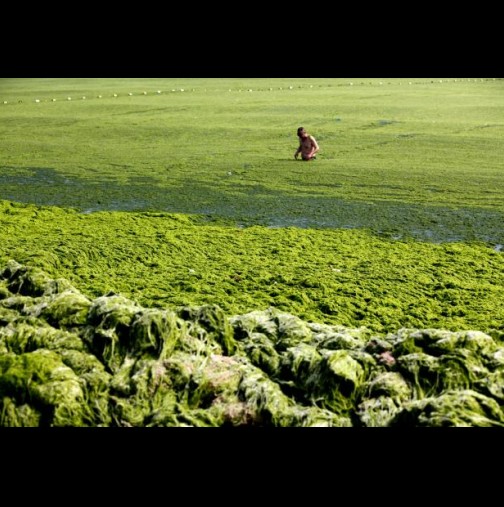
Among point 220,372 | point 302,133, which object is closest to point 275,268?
point 220,372

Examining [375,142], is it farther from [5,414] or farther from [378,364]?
[5,414]

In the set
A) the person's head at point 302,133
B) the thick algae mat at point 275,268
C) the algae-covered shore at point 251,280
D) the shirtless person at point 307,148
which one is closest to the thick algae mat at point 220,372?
the algae-covered shore at point 251,280

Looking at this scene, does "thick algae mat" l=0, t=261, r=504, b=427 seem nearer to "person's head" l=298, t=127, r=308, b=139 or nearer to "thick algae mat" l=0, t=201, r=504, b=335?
"thick algae mat" l=0, t=201, r=504, b=335

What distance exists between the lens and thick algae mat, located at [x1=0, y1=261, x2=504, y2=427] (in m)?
2.51

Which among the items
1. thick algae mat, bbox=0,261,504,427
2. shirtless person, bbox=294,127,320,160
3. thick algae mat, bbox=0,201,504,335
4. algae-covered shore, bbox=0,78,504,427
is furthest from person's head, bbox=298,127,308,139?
thick algae mat, bbox=0,261,504,427

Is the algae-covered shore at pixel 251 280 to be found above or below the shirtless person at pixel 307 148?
below

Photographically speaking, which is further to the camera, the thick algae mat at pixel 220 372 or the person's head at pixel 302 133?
the person's head at pixel 302 133

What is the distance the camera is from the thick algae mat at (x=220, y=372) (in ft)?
8.23

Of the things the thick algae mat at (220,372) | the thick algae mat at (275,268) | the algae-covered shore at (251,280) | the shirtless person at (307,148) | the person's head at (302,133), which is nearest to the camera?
the thick algae mat at (220,372)

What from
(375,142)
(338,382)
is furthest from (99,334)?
(375,142)

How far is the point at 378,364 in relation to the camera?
9.71ft

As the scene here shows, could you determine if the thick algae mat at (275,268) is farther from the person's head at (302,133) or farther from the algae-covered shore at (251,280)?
the person's head at (302,133)

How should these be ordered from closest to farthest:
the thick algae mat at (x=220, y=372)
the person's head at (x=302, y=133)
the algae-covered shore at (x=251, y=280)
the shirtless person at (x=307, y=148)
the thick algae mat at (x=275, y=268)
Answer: the thick algae mat at (x=220, y=372), the algae-covered shore at (x=251, y=280), the thick algae mat at (x=275, y=268), the person's head at (x=302, y=133), the shirtless person at (x=307, y=148)
